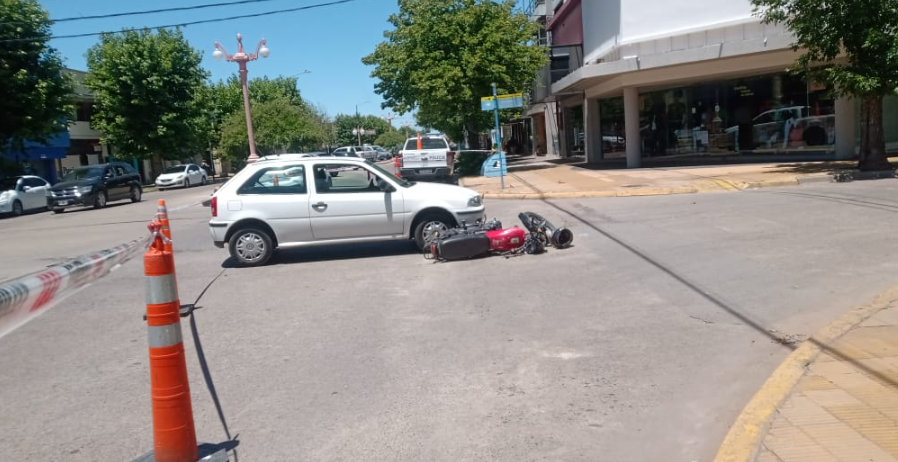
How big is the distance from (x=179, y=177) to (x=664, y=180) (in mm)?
31168

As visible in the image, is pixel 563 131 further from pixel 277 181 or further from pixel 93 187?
pixel 277 181

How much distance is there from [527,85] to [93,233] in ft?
66.3

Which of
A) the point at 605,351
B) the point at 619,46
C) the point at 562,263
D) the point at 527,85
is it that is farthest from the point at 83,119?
the point at 605,351

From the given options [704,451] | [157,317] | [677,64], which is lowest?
[704,451]

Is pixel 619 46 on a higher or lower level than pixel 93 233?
higher

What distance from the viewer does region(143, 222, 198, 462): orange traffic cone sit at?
146 inches

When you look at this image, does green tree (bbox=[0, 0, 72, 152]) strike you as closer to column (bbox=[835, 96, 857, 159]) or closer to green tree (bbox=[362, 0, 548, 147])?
green tree (bbox=[362, 0, 548, 147])

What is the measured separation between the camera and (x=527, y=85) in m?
31.5

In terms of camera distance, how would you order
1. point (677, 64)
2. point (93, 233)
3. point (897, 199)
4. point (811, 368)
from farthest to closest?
point (677, 64), point (93, 233), point (897, 199), point (811, 368)

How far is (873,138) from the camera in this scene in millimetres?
17141

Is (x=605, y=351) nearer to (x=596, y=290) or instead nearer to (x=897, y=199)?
(x=596, y=290)

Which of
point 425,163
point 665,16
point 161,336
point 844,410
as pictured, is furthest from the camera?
point 425,163

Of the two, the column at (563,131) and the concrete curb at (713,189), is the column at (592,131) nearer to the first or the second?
the column at (563,131)

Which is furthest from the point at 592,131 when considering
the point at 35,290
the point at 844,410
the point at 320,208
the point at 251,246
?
the point at 35,290
